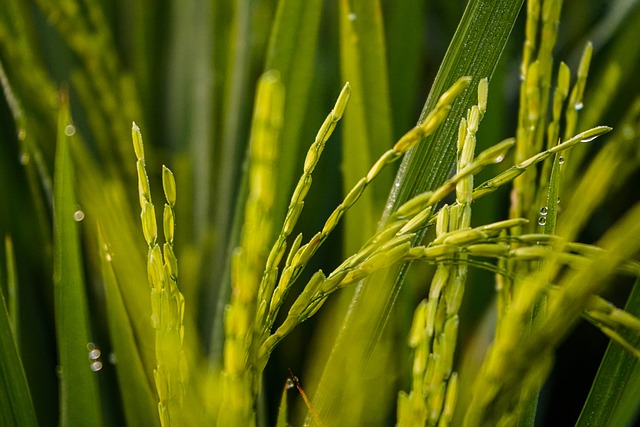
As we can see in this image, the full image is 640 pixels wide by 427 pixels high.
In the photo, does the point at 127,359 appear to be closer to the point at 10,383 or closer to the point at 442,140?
the point at 10,383

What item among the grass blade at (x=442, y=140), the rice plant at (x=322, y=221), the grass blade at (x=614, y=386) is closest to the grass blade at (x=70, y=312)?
the rice plant at (x=322, y=221)

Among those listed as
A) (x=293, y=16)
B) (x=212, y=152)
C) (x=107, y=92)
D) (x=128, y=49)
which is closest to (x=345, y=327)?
(x=293, y=16)

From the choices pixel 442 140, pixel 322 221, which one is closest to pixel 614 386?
pixel 442 140

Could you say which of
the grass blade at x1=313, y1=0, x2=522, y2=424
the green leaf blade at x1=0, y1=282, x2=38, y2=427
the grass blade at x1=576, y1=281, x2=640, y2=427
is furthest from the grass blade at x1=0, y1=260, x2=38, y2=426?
the grass blade at x1=576, y1=281, x2=640, y2=427

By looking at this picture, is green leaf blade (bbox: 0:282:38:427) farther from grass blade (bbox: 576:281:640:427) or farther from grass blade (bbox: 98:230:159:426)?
grass blade (bbox: 576:281:640:427)

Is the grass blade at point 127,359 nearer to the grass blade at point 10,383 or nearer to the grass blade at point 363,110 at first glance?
the grass blade at point 10,383

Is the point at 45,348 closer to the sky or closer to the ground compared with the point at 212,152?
closer to the ground

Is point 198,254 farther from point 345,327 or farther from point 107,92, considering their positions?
point 345,327
